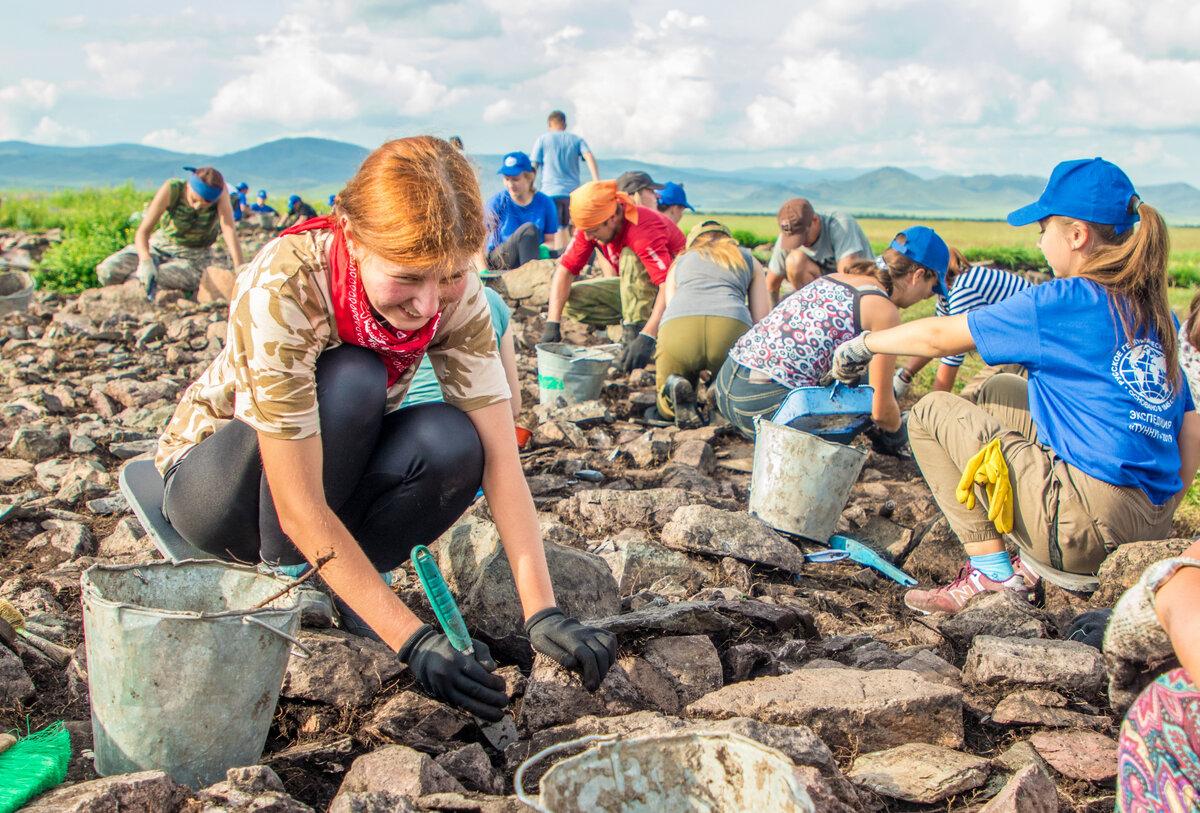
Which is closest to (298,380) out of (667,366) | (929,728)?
(929,728)

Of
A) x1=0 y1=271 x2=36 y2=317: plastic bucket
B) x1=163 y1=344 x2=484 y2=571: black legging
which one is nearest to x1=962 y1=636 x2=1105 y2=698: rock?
x1=163 y1=344 x2=484 y2=571: black legging

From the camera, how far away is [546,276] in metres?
7.75

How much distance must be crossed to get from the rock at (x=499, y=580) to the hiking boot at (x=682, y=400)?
223 centimetres

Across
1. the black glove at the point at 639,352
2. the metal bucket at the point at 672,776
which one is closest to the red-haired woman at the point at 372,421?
the metal bucket at the point at 672,776

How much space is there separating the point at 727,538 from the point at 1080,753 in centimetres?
123

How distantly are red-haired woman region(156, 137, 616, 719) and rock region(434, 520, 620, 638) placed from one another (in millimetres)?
189

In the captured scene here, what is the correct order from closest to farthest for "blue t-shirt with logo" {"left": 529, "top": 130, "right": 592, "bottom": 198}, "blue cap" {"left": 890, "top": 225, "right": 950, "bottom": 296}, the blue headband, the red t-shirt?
1. "blue cap" {"left": 890, "top": 225, "right": 950, "bottom": 296}
2. the red t-shirt
3. the blue headband
4. "blue t-shirt with logo" {"left": 529, "top": 130, "right": 592, "bottom": 198}

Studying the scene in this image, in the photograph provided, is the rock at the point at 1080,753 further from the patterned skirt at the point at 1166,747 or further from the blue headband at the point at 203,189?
the blue headband at the point at 203,189

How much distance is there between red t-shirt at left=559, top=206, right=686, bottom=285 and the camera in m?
5.39

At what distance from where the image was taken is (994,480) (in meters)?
2.67

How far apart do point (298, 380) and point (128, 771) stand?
0.76 metres

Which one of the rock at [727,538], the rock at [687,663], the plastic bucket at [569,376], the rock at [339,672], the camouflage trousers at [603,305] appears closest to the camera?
the rock at [339,672]

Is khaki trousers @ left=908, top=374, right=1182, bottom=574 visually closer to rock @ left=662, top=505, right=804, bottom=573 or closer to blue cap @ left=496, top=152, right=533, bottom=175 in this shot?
rock @ left=662, top=505, right=804, bottom=573

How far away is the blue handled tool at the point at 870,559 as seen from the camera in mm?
3000
